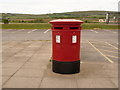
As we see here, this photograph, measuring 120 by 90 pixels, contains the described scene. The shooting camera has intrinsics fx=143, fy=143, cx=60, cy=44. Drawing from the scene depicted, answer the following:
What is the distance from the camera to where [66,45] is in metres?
5.00

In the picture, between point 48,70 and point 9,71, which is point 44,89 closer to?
point 48,70

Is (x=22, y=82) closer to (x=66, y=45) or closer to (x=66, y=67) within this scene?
(x=66, y=67)

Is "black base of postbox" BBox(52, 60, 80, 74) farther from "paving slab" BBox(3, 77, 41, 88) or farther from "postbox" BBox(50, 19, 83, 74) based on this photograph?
"paving slab" BBox(3, 77, 41, 88)

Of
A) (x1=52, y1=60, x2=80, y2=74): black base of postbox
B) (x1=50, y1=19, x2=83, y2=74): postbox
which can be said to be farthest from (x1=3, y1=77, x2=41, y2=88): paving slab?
(x1=50, y1=19, x2=83, y2=74): postbox

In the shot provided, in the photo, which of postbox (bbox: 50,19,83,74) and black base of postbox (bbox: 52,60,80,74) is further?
black base of postbox (bbox: 52,60,80,74)

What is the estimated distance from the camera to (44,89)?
160 inches

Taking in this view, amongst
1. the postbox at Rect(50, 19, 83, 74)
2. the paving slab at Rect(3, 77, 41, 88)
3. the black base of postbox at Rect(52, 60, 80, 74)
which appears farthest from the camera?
the black base of postbox at Rect(52, 60, 80, 74)

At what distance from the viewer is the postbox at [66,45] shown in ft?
16.0

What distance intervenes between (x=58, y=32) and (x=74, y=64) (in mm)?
1288

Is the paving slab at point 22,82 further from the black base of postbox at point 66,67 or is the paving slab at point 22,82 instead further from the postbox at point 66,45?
the postbox at point 66,45

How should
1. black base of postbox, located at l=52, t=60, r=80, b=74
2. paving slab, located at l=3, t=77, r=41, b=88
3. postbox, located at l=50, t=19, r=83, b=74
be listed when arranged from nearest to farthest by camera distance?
paving slab, located at l=3, t=77, r=41, b=88 < postbox, located at l=50, t=19, r=83, b=74 < black base of postbox, located at l=52, t=60, r=80, b=74

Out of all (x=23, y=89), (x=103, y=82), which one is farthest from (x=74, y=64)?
(x=23, y=89)

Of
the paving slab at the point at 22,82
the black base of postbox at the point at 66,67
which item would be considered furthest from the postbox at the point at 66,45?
the paving slab at the point at 22,82

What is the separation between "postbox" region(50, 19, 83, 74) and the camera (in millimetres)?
4879
